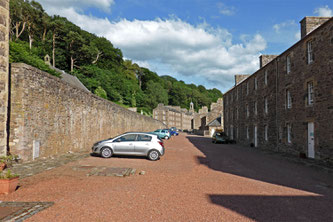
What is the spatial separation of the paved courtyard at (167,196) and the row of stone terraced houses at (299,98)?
5408mm

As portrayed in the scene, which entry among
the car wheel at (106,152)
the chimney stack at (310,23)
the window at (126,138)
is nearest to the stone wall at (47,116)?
the car wheel at (106,152)

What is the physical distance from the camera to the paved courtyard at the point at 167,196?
4.71 meters

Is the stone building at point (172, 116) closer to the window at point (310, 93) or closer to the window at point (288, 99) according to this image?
the window at point (288, 99)

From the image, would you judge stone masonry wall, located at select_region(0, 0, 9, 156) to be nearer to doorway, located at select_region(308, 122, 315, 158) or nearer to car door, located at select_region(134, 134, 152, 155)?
car door, located at select_region(134, 134, 152, 155)

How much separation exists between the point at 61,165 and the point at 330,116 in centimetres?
1337

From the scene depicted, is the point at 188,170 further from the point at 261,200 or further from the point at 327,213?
the point at 327,213

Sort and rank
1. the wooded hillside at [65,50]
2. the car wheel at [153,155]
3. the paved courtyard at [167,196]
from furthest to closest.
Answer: the wooded hillside at [65,50]
the car wheel at [153,155]
the paved courtyard at [167,196]

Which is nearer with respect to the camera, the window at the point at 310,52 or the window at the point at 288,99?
the window at the point at 310,52

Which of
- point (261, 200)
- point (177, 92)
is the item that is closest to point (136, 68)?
point (177, 92)

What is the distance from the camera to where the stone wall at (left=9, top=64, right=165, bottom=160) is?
9.30 m

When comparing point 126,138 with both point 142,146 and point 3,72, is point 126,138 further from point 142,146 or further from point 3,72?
point 3,72

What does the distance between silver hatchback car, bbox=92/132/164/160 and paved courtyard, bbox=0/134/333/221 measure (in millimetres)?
3492

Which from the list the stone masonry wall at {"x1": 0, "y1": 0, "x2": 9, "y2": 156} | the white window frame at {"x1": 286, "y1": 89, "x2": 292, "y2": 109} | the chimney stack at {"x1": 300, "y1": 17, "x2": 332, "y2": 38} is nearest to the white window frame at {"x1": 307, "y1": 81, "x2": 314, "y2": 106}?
the white window frame at {"x1": 286, "y1": 89, "x2": 292, "y2": 109}

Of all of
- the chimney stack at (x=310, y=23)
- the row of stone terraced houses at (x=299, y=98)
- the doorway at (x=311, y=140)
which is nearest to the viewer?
the row of stone terraced houses at (x=299, y=98)
